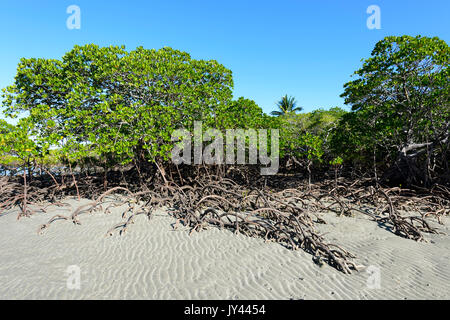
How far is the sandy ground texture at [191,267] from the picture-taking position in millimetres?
2455

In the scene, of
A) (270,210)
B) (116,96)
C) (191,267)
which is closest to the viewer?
(191,267)

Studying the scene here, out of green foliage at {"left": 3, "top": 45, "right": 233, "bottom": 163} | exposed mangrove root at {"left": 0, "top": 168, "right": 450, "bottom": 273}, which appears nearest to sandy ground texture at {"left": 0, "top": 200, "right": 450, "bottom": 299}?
exposed mangrove root at {"left": 0, "top": 168, "right": 450, "bottom": 273}

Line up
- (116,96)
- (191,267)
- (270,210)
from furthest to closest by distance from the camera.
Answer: (116,96), (270,210), (191,267)

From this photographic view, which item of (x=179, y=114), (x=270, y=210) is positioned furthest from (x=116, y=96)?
(x=270, y=210)

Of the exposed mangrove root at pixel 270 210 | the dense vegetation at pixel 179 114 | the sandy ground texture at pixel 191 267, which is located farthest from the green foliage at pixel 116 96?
the sandy ground texture at pixel 191 267

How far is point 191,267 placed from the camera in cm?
291

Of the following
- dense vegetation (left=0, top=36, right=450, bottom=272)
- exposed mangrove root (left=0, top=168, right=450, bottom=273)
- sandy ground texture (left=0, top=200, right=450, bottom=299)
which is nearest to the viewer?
sandy ground texture (left=0, top=200, right=450, bottom=299)

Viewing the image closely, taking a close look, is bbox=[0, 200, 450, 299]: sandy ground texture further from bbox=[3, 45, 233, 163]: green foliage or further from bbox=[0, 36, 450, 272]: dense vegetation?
bbox=[3, 45, 233, 163]: green foliage

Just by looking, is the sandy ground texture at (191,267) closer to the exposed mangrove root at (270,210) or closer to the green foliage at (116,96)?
the exposed mangrove root at (270,210)

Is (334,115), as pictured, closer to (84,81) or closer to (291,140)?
(291,140)

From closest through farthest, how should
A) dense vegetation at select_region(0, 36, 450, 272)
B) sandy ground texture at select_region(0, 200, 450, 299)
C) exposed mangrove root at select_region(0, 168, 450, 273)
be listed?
1. sandy ground texture at select_region(0, 200, 450, 299)
2. exposed mangrove root at select_region(0, 168, 450, 273)
3. dense vegetation at select_region(0, 36, 450, 272)

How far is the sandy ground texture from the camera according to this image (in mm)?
2455

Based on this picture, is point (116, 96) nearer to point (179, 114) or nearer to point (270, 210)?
point (179, 114)

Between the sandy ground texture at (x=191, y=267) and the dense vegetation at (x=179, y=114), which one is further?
the dense vegetation at (x=179, y=114)
